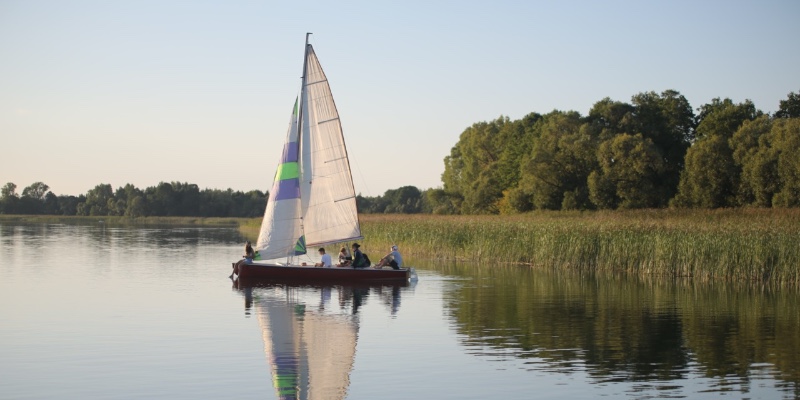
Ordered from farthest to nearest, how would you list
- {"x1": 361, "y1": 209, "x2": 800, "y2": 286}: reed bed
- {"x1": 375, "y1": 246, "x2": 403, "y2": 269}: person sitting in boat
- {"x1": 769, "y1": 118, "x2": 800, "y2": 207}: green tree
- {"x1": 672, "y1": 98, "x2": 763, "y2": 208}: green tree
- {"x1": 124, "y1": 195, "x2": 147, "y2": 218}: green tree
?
{"x1": 124, "y1": 195, "x2": 147, "y2": 218}: green tree, {"x1": 672, "y1": 98, "x2": 763, "y2": 208}: green tree, {"x1": 769, "y1": 118, "x2": 800, "y2": 207}: green tree, {"x1": 375, "y1": 246, "x2": 403, "y2": 269}: person sitting in boat, {"x1": 361, "y1": 209, "x2": 800, "y2": 286}: reed bed

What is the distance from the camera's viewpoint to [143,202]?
509 ft

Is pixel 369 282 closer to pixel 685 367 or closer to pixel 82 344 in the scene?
pixel 82 344

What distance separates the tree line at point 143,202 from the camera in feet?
510

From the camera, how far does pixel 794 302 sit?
27422 millimetres

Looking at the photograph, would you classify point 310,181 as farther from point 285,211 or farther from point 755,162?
point 755,162

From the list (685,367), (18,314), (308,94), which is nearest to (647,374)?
(685,367)

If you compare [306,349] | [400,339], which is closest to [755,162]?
[400,339]

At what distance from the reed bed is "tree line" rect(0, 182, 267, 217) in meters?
107

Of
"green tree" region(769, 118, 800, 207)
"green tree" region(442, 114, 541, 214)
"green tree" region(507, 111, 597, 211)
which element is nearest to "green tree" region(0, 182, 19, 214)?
"green tree" region(442, 114, 541, 214)

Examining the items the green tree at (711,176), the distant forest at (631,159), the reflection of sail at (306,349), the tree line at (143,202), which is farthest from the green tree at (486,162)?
the reflection of sail at (306,349)

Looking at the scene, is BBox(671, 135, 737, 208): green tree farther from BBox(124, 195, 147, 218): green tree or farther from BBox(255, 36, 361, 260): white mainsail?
BBox(124, 195, 147, 218): green tree

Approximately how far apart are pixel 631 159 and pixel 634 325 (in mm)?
48256

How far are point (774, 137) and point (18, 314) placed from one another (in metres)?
48.5

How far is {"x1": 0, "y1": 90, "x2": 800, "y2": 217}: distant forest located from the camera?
61.8 meters
